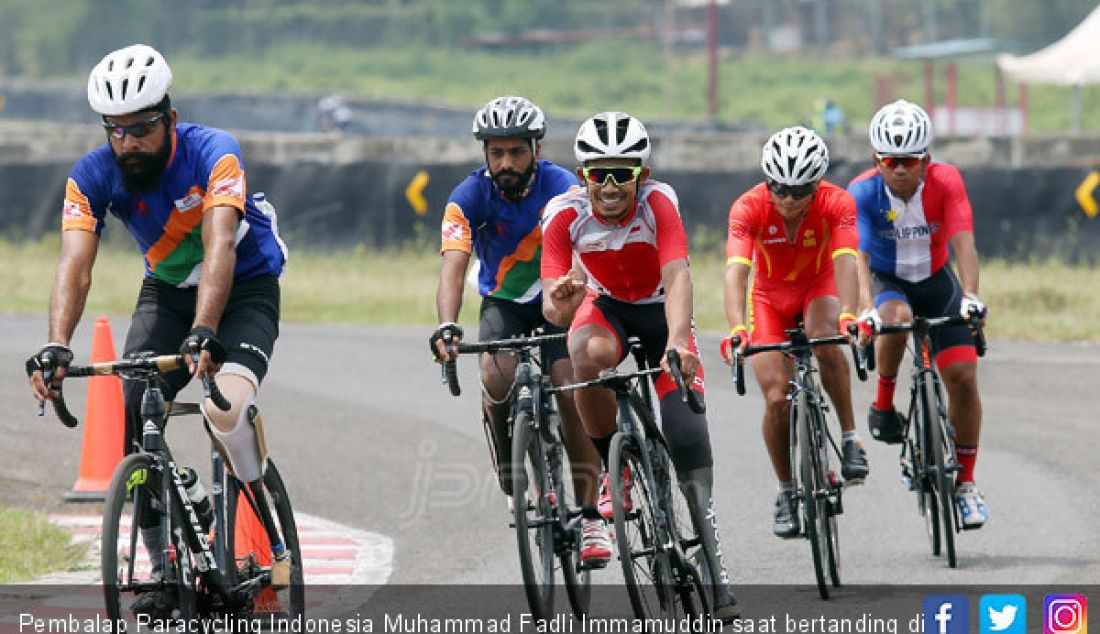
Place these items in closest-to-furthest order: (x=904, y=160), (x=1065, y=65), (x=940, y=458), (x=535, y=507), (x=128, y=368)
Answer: (x=128, y=368)
(x=535, y=507)
(x=940, y=458)
(x=904, y=160)
(x=1065, y=65)

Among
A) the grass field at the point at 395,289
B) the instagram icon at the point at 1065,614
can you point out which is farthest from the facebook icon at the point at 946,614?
the grass field at the point at 395,289

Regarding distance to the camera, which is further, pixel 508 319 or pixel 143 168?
pixel 508 319

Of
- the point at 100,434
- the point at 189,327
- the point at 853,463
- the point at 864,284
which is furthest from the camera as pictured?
the point at 100,434

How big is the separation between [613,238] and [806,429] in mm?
1437

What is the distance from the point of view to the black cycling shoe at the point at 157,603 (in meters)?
7.09

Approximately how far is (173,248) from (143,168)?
1.36ft

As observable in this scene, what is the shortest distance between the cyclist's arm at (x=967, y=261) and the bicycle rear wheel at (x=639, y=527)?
9.58ft

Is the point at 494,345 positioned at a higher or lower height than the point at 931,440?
higher

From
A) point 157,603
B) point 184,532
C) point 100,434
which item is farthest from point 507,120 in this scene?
point 100,434

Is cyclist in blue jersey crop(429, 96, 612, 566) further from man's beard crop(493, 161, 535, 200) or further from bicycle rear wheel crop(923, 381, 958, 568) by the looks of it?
bicycle rear wheel crop(923, 381, 958, 568)

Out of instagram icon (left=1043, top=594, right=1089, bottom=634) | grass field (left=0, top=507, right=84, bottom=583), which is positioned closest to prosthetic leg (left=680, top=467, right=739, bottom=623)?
instagram icon (left=1043, top=594, right=1089, bottom=634)

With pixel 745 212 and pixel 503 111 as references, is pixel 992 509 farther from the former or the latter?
pixel 503 111

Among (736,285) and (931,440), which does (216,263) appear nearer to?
(736,285)

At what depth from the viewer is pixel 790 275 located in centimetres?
1001
